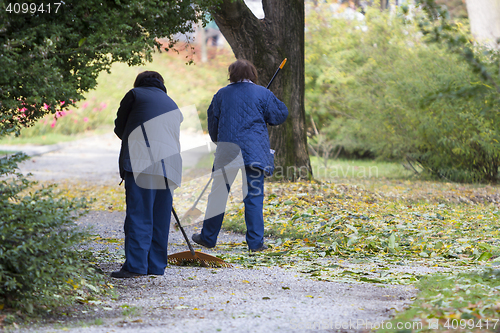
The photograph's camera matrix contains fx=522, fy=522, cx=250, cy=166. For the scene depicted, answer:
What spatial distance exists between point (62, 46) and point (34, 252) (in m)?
1.46

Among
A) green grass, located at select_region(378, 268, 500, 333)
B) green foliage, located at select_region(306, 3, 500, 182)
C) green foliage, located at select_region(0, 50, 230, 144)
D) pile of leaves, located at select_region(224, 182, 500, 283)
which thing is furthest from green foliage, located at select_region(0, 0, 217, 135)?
green foliage, located at select_region(0, 50, 230, 144)

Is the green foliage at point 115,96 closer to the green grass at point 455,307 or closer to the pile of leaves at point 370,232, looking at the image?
the pile of leaves at point 370,232

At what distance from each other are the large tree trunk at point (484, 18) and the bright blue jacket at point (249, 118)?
8485mm

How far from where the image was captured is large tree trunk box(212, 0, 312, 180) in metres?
7.65

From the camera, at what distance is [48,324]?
270 centimetres

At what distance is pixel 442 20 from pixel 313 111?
1298cm

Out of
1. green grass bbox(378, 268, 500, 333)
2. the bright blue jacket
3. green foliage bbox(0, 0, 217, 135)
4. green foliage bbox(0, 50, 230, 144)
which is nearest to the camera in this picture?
green grass bbox(378, 268, 500, 333)

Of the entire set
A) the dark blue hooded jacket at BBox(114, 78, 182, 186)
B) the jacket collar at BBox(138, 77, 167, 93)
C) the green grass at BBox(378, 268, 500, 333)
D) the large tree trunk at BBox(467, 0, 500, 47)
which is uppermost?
the large tree trunk at BBox(467, 0, 500, 47)

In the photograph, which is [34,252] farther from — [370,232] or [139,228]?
[370,232]

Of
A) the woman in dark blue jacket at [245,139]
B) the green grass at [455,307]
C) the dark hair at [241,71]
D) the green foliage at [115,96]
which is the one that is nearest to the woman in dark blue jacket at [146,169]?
the woman in dark blue jacket at [245,139]

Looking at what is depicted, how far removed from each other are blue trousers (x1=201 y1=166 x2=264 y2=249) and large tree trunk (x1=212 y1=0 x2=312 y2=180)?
10.6 feet

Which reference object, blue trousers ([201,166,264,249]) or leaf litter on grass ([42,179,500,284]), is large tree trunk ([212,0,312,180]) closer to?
leaf litter on grass ([42,179,500,284])

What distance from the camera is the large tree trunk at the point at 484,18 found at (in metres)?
11.6

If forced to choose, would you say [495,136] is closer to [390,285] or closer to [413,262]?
[413,262]
